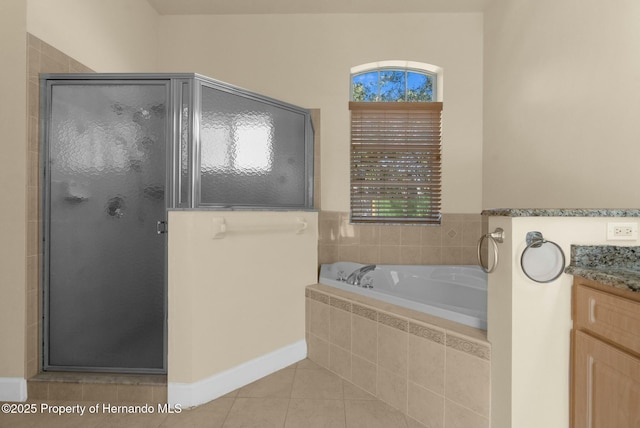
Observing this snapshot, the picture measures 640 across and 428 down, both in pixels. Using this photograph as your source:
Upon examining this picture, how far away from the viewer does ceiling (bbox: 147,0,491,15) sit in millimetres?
2492

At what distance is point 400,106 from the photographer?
272 centimetres

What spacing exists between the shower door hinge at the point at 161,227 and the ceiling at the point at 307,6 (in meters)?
2.07

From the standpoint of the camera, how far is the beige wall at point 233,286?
147cm

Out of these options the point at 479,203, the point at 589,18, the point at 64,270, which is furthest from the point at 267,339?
the point at 589,18

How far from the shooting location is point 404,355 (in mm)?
1449

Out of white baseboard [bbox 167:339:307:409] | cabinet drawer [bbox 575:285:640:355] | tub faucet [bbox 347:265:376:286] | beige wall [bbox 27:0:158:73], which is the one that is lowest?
white baseboard [bbox 167:339:307:409]

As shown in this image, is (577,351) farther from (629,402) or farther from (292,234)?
(292,234)

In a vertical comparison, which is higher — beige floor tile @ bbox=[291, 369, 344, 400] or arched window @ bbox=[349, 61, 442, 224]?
arched window @ bbox=[349, 61, 442, 224]

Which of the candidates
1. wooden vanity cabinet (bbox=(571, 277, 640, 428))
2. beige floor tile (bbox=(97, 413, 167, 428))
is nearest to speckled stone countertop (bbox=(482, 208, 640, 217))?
wooden vanity cabinet (bbox=(571, 277, 640, 428))

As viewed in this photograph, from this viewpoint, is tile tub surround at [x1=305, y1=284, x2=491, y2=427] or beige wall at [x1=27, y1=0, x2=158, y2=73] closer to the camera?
tile tub surround at [x1=305, y1=284, x2=491, y2=427]

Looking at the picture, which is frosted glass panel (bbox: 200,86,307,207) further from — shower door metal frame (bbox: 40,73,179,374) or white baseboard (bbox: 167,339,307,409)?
white baseboard (bbox: 167,339,307,409)

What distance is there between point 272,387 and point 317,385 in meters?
0.25

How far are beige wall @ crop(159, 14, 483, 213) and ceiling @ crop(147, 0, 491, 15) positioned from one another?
0.05 meters

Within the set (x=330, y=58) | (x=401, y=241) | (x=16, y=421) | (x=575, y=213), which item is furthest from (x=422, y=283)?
(x=16, y=421)
